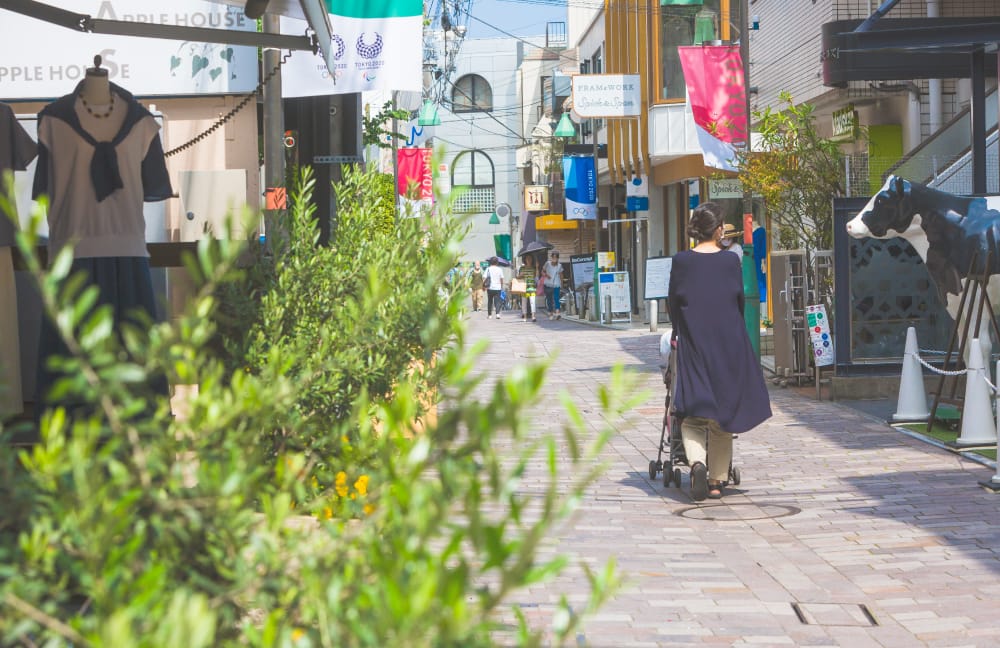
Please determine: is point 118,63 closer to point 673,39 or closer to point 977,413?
point 977,413

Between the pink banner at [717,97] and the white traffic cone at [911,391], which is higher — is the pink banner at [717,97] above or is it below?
above

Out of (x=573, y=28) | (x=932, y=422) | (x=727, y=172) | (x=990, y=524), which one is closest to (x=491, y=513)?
(x=990, y=524)

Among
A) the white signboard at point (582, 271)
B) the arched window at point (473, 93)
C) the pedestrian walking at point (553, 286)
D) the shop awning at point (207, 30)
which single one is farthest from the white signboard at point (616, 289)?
the arched window at point (473, 93)

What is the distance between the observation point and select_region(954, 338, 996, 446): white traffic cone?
10.9 m

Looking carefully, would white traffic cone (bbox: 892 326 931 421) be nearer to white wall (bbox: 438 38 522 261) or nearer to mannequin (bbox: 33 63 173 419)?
mannequin (bbox: 33 63 173 419)

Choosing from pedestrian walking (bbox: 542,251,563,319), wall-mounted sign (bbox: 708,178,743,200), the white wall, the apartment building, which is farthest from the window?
Result: the white wall

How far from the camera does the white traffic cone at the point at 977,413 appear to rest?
1086cm

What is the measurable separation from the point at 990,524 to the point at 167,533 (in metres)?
6.63

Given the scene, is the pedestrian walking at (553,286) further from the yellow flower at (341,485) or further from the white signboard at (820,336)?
the yellow flower at (341,485)

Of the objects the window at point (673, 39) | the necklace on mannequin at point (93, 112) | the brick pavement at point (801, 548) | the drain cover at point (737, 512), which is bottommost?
the drain cover at point (737, 512)

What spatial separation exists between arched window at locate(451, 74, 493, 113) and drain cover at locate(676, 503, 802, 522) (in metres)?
74.2

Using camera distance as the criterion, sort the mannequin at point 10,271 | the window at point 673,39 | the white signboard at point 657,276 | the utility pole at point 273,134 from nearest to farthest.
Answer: the mannequin at point 10,271 < the utility pole at point 273,134 < the white signboard at point 657,276 < the window at point 673,39

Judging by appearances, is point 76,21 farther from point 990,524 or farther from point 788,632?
point 990,524

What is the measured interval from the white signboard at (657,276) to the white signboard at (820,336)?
8788 mm
